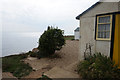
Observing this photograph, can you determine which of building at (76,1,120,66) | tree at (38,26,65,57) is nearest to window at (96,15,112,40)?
building at (76,1,120,66)

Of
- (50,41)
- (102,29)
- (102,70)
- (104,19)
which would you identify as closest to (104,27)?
(102,29)

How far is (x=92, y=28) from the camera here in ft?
15.1

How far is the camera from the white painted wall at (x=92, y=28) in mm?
4021

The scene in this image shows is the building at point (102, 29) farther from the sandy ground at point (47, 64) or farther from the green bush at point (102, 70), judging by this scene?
the sandy ground at point (47, 64)

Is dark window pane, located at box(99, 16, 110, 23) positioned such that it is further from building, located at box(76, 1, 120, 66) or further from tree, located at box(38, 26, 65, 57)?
tree, located at box(38, 26, 65, 57)

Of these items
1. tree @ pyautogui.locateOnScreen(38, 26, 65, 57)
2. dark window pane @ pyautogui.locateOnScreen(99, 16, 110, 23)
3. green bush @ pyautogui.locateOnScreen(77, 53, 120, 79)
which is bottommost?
green bush @ pyautogui.locateOnScreen(77, 53, 120, 79)

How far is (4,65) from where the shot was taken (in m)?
4.63

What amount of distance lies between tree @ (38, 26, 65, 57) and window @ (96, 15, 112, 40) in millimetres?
3182

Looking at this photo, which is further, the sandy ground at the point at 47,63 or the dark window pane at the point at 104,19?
A: the sandy ground at the point at 47,63

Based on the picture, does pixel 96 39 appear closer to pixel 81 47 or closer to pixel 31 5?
pixel 81 47

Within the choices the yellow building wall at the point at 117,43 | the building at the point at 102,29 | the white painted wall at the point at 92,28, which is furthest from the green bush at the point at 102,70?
the white painted wall at the point at 92,28

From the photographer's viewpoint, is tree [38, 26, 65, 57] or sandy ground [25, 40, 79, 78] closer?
sandy ground [25, 40, 79, 78]

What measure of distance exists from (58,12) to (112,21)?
7.51 meters

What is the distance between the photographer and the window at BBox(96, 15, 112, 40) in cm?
398
